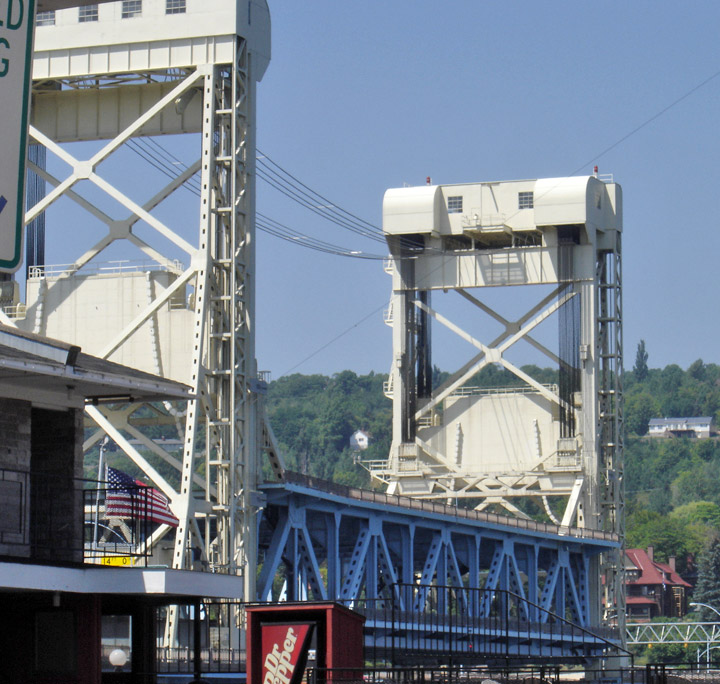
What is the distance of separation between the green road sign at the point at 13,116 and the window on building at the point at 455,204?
64092 mm

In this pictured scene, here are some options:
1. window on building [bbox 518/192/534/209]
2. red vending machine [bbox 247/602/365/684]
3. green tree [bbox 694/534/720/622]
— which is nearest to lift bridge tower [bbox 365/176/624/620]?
window on building [bbox 518/192/534/209]

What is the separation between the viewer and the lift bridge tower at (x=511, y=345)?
6794cm

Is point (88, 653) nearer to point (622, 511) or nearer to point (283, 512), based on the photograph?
point (283, 512)

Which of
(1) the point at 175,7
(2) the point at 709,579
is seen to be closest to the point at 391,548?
(1) the point at 175,7

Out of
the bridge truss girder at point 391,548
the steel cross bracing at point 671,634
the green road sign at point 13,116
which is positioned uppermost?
the green road sign at point 13,116

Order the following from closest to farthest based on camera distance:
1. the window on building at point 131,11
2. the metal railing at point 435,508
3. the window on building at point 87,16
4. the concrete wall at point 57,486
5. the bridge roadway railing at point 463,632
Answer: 1. the concrete wall at point 57,486
2. the window on building at point 131,11
3. the window on building at point 87,16
4. the bridge roadway railing at point 463,632
5. the metal railing at point 435,508

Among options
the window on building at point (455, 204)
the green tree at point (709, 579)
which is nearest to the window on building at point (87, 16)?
the window on building at point (455, 204)

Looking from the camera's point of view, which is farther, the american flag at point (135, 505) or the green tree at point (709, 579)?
the green tree at point (709, 579)

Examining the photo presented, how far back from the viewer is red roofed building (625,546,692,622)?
175m

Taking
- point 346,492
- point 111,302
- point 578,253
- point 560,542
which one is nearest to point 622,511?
point 560,542

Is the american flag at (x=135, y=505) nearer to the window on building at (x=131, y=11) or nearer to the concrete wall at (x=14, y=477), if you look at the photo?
the window on building at (x=131, y=11)

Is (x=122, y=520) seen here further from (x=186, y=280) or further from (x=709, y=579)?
(x=709, y=579)

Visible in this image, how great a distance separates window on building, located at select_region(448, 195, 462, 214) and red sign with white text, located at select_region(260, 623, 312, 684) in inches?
2042

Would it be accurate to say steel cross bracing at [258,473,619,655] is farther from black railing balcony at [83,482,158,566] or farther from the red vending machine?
the red vending machine
